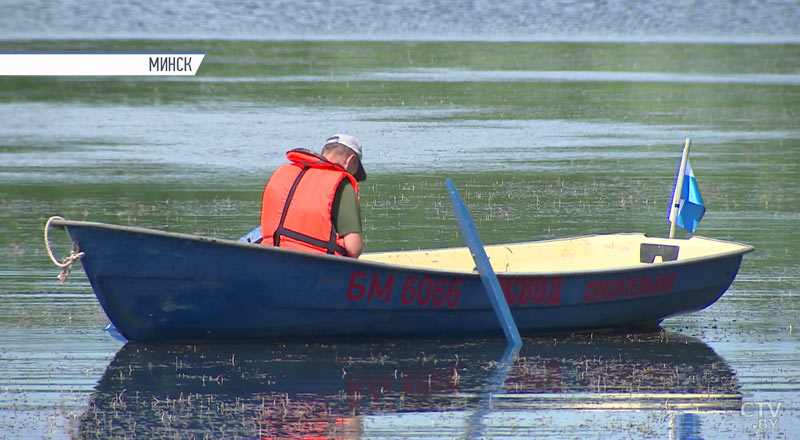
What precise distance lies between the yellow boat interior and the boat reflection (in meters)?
1.49

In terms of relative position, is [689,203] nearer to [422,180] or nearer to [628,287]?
[628,287]

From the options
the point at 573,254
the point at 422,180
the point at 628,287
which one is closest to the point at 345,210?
the point at 628,287

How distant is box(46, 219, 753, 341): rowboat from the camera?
9711mm

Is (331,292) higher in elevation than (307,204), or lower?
lower

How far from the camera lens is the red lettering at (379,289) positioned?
33.1ft

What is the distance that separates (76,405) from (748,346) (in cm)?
476

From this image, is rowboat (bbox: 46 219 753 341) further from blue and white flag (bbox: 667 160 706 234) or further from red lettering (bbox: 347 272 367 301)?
blue and white flag (bbox: 667 160 706 234)

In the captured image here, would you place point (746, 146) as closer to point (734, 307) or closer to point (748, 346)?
point (734, 307)

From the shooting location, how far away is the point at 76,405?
28.1 ft

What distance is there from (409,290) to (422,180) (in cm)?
900

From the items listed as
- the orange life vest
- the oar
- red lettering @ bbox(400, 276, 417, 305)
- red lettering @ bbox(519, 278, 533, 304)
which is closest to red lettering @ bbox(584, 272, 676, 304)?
red lettering @ bbox(519, 278, 533, 304)
